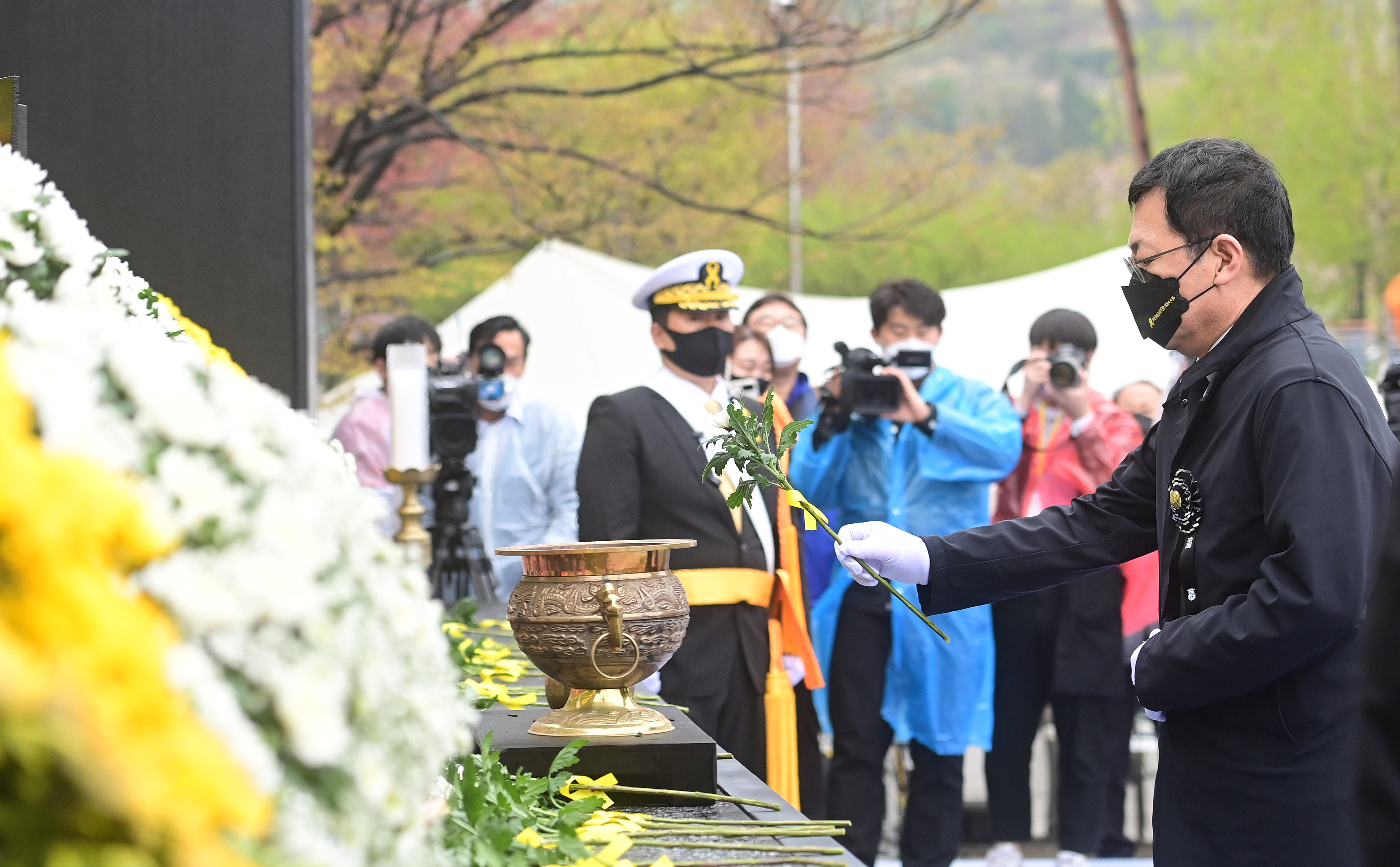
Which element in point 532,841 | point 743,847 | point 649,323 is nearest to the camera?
point 532,841

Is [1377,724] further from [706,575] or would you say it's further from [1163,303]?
[706,575]

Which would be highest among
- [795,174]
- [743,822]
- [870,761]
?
[795,174]

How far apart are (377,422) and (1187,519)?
3930 millimetres

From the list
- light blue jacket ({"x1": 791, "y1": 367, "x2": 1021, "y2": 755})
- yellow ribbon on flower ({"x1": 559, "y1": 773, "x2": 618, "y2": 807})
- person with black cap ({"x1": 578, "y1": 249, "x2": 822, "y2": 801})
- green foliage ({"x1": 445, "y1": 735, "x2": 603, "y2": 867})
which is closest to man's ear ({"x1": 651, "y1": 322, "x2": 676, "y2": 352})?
person with black cap ({"x1": 578, "y1": 249, "x2": 822, "y2": 801})

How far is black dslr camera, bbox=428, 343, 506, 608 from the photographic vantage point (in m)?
4.78

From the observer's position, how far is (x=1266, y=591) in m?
2.08

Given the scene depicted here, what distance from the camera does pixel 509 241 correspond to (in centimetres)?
925

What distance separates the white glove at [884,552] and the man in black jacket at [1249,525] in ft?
0.08

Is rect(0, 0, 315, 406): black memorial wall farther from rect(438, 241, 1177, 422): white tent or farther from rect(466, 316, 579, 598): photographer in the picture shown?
rect(438, 241, 1177, 422): white tent

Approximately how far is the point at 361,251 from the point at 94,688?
30.2 feet

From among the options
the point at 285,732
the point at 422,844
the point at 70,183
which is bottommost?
the point at 422,844

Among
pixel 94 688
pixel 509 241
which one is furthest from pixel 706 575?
pixel 509 241

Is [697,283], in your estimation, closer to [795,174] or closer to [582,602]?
[582,602]

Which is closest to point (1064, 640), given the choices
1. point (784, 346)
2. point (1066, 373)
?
point (1066, 373)
